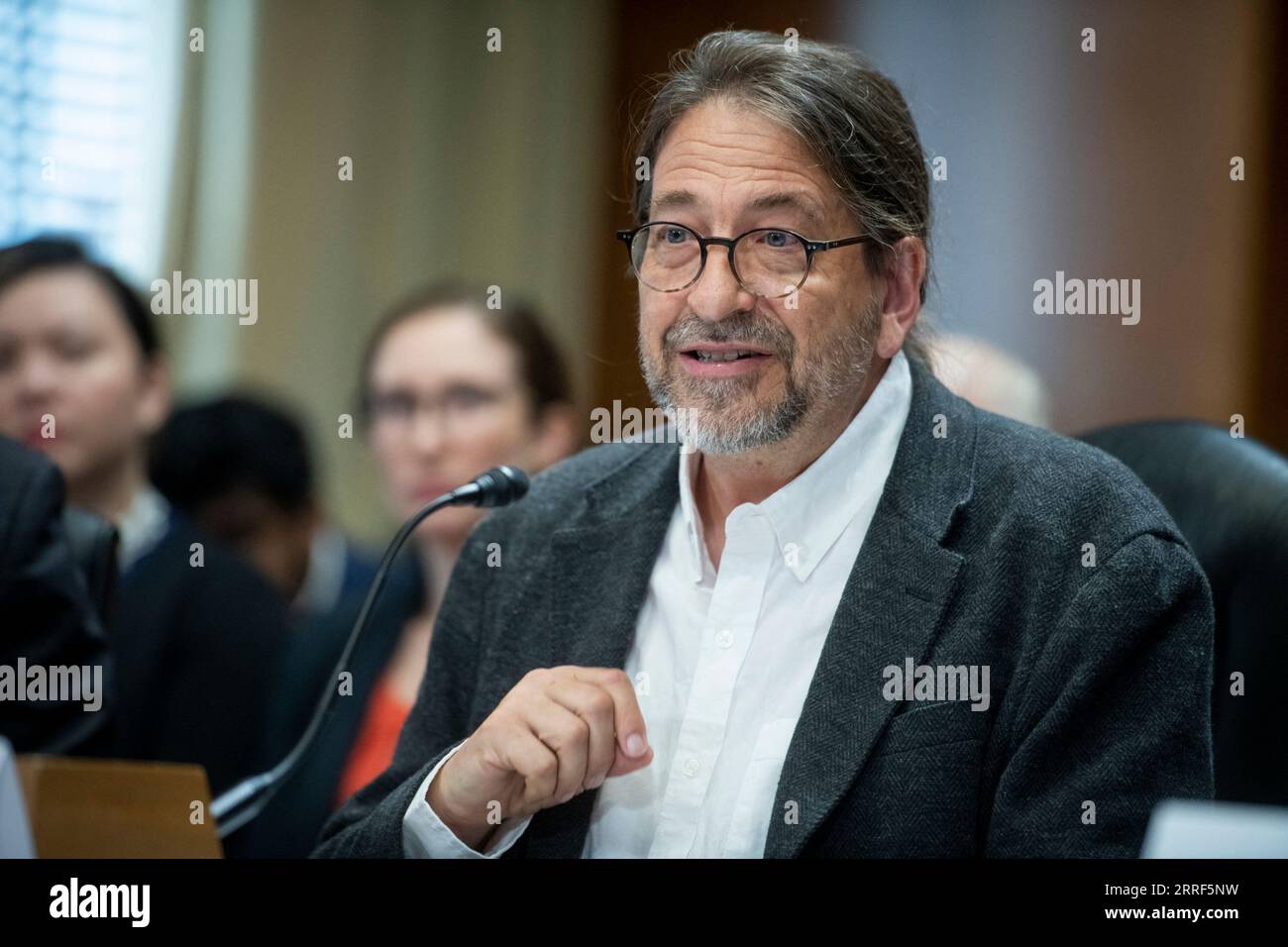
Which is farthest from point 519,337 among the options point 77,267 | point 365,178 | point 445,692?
point 365,178

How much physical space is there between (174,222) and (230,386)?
1.76ft

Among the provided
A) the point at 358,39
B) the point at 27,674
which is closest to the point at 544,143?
the point at 358,39

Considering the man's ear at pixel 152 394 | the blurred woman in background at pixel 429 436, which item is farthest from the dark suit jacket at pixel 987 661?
the man's ear at pixel 152 394

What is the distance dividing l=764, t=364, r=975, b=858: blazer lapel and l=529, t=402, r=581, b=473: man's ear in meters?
1.15

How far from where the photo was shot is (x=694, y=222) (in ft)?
5.19

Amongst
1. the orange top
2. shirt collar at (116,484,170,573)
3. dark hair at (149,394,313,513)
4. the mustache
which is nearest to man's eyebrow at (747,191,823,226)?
the mustache

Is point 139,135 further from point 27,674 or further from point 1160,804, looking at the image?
point 1160,804

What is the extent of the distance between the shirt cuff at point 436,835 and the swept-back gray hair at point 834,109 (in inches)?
27.4

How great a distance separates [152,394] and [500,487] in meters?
1.37

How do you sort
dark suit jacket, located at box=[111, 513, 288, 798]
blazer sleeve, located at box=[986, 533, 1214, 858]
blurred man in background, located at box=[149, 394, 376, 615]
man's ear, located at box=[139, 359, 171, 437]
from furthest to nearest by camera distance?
blurred man in background, located at box=[149, 394, 376, 615] → man's ear, located at box=[139, 359, 171, 437] → dark suit jacket, located at box=[111, 513, 288, 798] → blazer sleeve, located at box=[986, 533, 1214, 858]

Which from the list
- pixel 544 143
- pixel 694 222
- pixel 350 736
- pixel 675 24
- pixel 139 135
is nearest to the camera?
pixel 694 222

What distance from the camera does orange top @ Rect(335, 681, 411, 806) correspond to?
237 cm

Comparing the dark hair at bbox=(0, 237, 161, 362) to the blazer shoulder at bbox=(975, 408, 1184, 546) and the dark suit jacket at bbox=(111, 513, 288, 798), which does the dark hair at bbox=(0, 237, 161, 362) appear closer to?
the dark suit jacket at bbox=(111, 513, 288, 798)

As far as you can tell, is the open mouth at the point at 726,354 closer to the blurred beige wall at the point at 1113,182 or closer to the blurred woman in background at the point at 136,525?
the blurred woman in background at the point at 136,525
